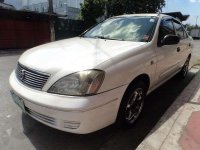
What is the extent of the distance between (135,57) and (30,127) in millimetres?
1760

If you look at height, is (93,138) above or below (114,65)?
below

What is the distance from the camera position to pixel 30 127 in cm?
335

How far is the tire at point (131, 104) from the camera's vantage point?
9.89 ft

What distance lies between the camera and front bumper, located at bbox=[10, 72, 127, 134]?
251cm

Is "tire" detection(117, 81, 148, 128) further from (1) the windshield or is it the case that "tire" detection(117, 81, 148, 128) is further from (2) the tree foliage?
(2) the tree foliage

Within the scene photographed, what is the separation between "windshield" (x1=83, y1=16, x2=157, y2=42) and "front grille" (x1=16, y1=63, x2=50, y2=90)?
1.59 m

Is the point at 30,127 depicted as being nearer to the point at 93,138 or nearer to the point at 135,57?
the point at 93,138

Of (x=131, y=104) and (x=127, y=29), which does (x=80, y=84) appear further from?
(x=127, y=29)

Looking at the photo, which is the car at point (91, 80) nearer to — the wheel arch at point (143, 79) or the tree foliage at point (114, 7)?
the wheel arch at point (143, 79)

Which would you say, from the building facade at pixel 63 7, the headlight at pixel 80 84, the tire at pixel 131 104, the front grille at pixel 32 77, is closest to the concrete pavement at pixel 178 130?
the tire at pixel 131 104

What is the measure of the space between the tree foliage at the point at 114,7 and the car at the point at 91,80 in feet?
72.6

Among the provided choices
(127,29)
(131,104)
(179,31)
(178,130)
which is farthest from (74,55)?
(179,31)

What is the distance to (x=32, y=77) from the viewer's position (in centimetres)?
285

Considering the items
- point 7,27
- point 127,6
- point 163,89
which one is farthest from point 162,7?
point 163,89
